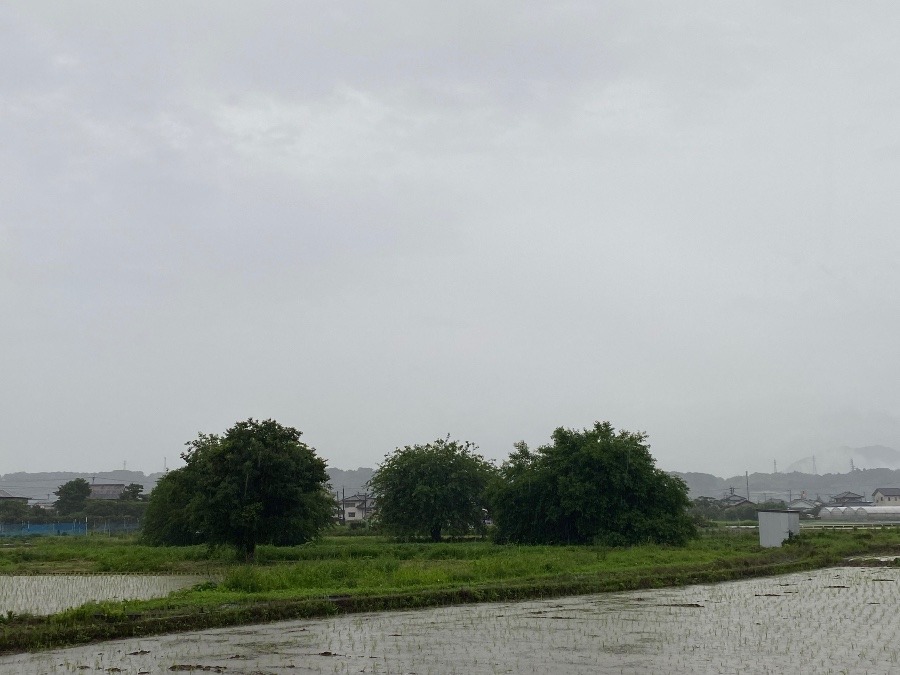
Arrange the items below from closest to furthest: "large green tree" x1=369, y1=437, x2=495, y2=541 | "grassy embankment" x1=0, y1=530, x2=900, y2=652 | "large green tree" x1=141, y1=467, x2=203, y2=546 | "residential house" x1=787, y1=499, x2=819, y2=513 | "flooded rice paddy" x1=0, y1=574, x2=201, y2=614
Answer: "grassy embankment" x1=0, y1=530, x2=900, y2=652
"flooded rice paddy" x1=0, y1=574, x2=201, y2=614
"large green tree" x1=141, y1=467, x2=203, y2=546
"large green tree" x1=369, y1=437, x2=495, y2=541
"residential house" x1=787, y1=499, x2=819, y2=513

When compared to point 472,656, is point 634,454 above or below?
above

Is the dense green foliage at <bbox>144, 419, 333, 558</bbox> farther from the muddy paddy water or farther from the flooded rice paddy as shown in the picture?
the muddy paddy water

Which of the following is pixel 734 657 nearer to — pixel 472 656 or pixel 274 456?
pixel 472 656

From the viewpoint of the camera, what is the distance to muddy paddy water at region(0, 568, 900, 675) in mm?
12211

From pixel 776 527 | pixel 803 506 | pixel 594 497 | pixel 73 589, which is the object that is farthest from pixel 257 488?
pixel 803 506

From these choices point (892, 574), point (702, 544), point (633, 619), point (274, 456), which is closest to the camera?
point (633, 619)

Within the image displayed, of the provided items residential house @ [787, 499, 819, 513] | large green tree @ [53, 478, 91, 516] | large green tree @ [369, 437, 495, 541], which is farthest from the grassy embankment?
residential house @ [787, 499, 819, 513]

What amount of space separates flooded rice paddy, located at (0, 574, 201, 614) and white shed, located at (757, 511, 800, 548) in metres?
26.5

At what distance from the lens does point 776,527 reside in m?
39.1

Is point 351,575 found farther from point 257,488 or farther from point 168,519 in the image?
point 168,519

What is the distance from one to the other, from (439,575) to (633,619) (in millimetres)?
7201

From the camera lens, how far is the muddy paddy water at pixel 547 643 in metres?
12.2

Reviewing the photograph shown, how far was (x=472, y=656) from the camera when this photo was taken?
43.0ft

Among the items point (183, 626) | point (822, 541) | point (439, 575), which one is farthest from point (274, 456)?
point (822, 541)
